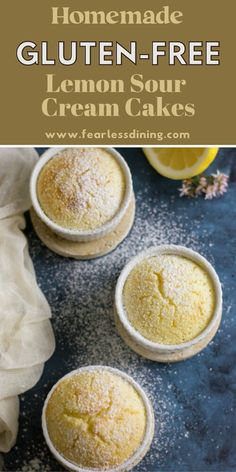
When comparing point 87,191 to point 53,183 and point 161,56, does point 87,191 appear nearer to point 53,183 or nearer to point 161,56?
point 53,183

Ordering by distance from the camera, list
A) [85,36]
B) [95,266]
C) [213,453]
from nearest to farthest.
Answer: [85,36], [213,453], [95,266]

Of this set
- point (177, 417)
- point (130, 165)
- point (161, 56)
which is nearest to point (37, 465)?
point (177, 417)

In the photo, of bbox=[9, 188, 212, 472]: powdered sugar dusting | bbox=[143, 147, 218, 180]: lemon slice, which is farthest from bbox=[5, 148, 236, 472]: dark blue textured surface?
bbox=[143, 147, 218, 180]: lemon slice

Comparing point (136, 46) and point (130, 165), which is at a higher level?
point (136, 46)

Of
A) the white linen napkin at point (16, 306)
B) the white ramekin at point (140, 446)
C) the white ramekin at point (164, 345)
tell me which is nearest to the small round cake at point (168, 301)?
the white ramekin at point (164, 345)

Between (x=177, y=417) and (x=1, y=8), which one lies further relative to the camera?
(x=177, y=417)

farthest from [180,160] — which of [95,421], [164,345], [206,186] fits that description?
[95,421]

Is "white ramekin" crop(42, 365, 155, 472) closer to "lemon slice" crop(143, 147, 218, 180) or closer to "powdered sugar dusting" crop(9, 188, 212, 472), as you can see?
"powdered sugar dusting" crop(9, 188, 212, 472)
